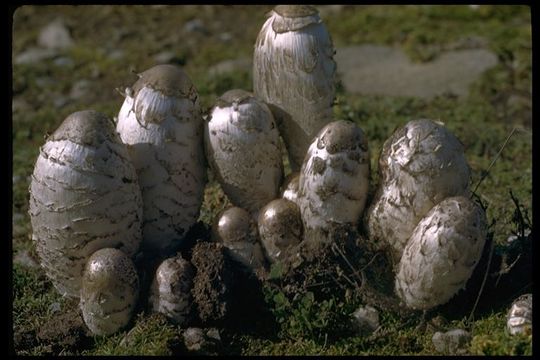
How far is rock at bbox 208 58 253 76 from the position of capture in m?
10.0

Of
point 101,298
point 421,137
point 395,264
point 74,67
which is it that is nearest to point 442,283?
point 395,264

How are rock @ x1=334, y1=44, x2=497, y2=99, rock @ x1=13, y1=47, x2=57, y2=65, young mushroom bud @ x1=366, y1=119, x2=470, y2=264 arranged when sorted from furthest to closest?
rock @ x1=13, y1=47, x2=57, y2=65 → rock @ x1=334, y1=44, x2=497, y2=99 → young mushroom bud @ x1=366, y1=119, x2=470, y2=264

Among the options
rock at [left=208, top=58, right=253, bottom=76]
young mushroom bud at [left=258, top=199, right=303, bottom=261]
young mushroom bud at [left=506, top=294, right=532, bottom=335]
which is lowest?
rock at [left=208, top=58, right=253, bottom=76]

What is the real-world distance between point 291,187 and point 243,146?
0.42 metres


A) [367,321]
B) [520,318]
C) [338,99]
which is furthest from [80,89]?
[520,318]

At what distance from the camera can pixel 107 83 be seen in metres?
10.3

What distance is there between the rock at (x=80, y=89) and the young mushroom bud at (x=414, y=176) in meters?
5.63

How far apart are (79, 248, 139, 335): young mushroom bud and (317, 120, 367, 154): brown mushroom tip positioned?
4.13ft

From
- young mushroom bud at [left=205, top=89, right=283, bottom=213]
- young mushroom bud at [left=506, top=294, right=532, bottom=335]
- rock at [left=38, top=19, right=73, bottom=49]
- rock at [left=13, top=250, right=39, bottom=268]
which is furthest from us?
rock at [left=38, top=19, right=73, bottom=49]

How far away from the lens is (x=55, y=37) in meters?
11.6

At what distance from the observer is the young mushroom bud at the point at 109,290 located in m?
4.96

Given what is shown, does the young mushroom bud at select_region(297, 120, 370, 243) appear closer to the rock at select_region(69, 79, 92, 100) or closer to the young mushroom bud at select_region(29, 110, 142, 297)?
the young mushroom bud at select_region(29, 110, 142, 297)

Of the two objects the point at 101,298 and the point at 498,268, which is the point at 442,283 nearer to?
the point at 498,268

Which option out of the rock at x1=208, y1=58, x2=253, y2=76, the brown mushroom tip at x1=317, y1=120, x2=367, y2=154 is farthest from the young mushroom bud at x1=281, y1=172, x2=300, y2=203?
the rock at x1=208, y1=58, x2=253, y2=76
